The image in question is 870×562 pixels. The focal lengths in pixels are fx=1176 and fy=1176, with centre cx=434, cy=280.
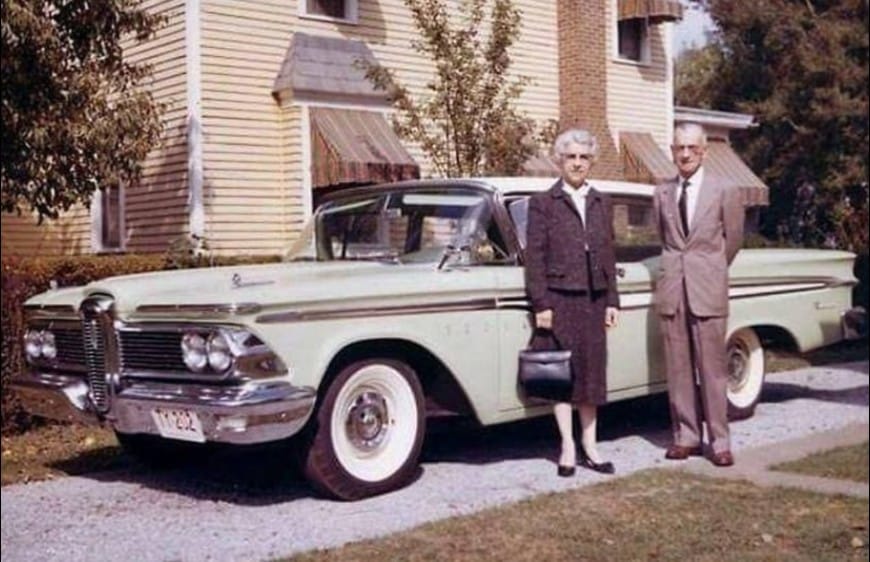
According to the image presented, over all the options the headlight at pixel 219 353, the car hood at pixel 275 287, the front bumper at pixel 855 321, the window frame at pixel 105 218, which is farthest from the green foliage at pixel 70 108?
the front bumper at pixel 855 321

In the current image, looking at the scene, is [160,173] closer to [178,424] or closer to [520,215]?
[178,424]

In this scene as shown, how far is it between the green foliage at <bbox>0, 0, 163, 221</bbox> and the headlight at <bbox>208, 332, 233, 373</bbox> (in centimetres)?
87

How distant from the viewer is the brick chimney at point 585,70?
301 cm

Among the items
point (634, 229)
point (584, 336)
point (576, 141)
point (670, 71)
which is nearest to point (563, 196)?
point (634, 229)

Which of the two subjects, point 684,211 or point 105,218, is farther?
point 684,211

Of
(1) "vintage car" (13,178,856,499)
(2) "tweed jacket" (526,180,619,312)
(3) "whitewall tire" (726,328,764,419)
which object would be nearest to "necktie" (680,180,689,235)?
(1) "vintage car" (13,178,856,499)

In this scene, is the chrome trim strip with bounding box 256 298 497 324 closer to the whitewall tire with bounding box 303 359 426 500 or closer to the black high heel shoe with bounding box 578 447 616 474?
the whitewall tire with bounding box 303 359 426 500

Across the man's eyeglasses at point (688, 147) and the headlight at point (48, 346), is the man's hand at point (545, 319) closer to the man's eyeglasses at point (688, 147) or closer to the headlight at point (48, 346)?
the man's eyeglasses at point (688, 147)

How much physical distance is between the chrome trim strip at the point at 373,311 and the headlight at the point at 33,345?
40.3 inches

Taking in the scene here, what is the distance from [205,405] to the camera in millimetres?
3730

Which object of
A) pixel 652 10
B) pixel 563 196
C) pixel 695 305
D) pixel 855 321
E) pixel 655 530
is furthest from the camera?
pixel 695 305

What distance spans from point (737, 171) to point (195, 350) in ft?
5.85

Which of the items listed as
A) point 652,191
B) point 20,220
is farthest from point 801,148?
point 20,220

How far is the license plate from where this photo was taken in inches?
148
